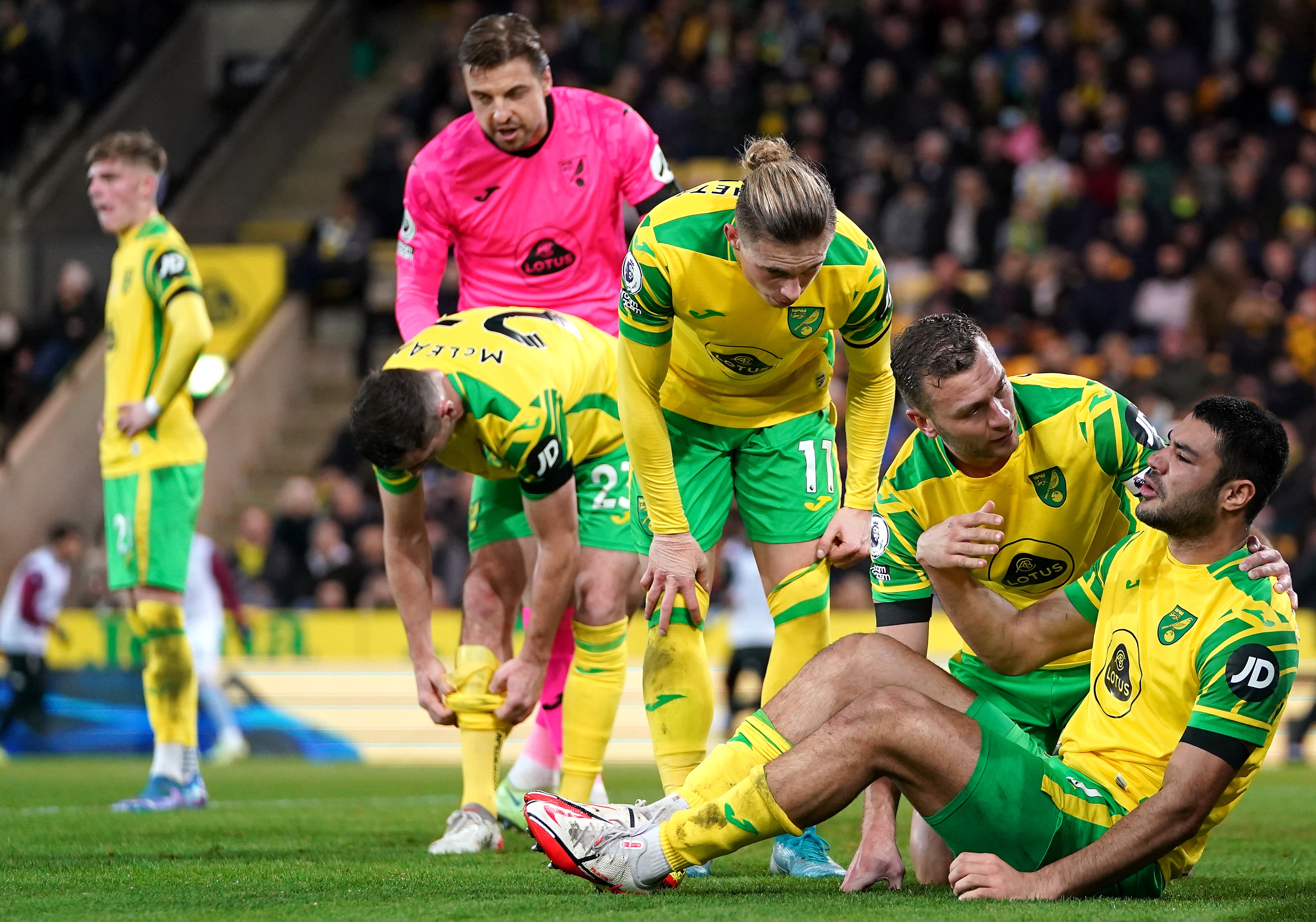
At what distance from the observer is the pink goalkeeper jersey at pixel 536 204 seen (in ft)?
20.6

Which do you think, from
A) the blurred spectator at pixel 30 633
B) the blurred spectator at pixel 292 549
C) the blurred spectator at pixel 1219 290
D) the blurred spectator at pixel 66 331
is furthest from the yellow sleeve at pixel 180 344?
the blurred spectator at pixel 66 331

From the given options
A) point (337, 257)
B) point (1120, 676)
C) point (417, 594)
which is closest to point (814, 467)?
point (417, 594)

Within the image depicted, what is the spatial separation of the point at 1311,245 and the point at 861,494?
9.86 meters

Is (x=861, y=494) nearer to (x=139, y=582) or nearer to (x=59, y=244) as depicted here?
(x=139, y=582)

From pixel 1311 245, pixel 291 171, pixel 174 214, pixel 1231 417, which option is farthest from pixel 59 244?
pixel 1231 417

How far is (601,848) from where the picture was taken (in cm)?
392

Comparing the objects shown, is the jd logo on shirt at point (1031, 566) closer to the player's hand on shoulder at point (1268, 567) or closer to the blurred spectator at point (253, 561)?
the player's hand on shoulder at point (1268, 567)

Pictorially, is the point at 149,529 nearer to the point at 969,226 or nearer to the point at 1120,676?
the point at 1120,676

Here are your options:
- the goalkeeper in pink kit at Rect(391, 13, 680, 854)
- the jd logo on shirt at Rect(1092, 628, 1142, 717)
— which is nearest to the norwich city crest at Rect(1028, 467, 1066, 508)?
the jd logo on shirt at Rect(1092, 628, 1142, 717)

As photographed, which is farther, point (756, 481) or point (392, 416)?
point (756, 481)

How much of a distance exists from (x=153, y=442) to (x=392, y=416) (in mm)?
2950

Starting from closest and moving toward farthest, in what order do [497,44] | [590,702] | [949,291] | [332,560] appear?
[590,702] < [497,44] < [949,291] < [332,560]

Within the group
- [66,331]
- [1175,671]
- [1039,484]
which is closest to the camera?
[1175,671]

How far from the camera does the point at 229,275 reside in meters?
18.4
